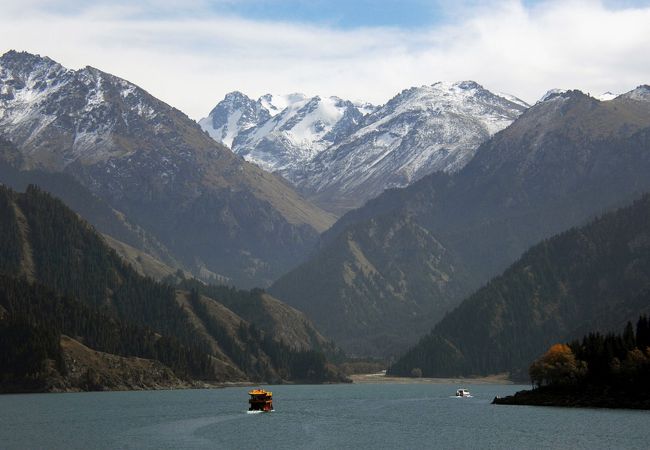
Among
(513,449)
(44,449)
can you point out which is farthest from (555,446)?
(44,449)

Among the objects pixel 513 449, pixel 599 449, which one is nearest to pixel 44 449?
pixel 513 449

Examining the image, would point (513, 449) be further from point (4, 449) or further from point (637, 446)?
point (4, 449)

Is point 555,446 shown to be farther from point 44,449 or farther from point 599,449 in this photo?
point 44,449

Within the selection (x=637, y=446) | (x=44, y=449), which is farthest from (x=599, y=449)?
(x=44, y=449)

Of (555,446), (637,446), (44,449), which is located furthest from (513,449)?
(44,449)

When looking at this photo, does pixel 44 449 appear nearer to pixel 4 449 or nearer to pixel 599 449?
pixel 4 449

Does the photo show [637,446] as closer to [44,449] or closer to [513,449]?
[513,449]
